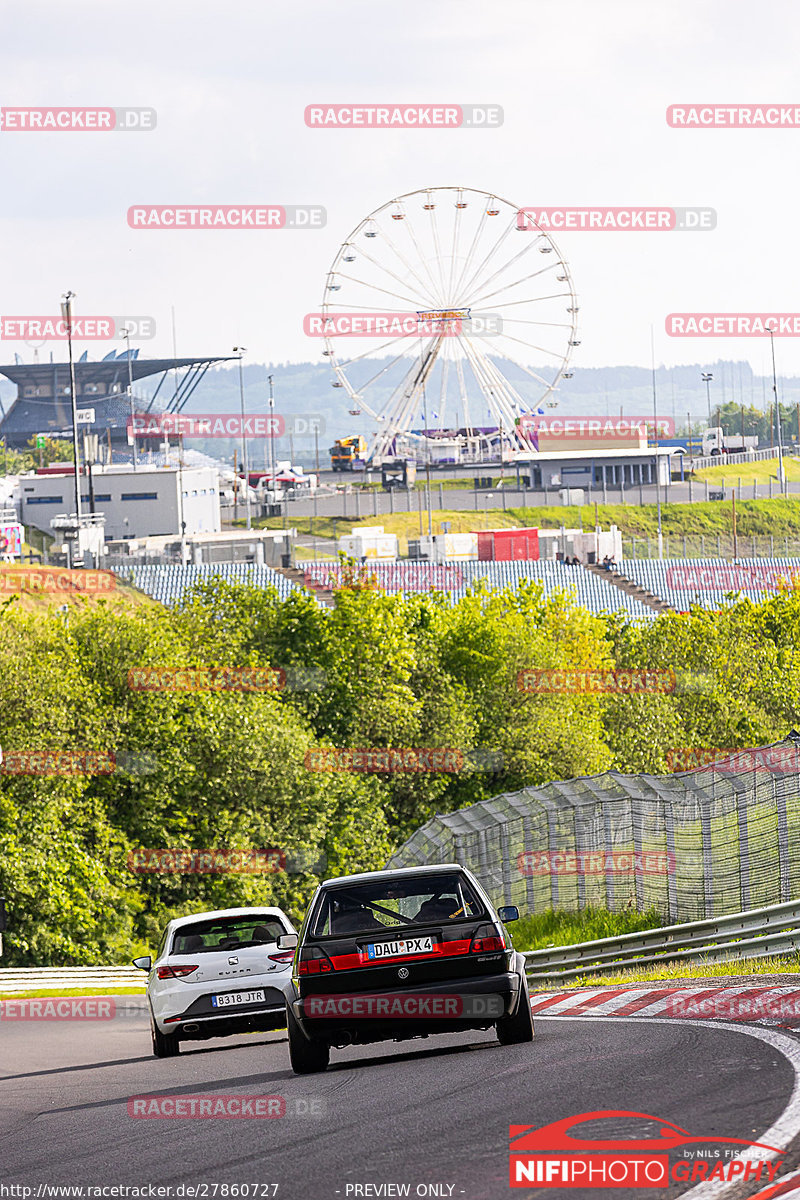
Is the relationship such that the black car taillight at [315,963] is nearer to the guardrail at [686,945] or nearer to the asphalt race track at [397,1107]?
the asphalt race track at [397,1107]

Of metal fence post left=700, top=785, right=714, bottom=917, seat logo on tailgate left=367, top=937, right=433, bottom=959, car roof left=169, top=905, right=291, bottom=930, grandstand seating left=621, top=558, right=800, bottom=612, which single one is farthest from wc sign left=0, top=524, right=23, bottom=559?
seat logo on tailgate left=367, top=937, right=433, bottom=959

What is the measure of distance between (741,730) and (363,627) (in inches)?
616

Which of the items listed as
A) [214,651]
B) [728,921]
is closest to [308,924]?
[728,921]

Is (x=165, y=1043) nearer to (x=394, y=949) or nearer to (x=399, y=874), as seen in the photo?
(x=399, y=874)

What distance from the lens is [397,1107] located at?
29.3ft

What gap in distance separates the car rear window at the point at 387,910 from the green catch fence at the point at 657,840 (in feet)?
23.0

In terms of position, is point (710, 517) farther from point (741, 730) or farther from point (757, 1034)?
point (757, 1034)

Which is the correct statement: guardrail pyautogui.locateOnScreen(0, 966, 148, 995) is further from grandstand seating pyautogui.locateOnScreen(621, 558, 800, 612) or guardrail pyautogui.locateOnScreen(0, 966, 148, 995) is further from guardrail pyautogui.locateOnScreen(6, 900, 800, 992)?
grandstand seating pyautogui.locateOnScreen(621, 558, 800, 612)

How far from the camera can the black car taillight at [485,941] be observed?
11102 millimetres

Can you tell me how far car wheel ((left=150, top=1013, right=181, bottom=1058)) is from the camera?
14859 millimetres

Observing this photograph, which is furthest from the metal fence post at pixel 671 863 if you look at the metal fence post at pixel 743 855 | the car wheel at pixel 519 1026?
the car wheel at pixel 519 1026

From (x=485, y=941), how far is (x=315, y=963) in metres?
1.17

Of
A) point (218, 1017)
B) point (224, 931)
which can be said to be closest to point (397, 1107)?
point (218, 1017)

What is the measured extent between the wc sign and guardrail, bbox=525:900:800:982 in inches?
2850
